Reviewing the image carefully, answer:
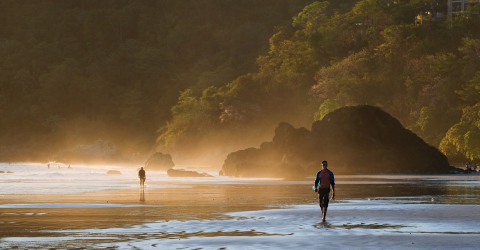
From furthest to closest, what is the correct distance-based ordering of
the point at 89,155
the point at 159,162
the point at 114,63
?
the point at 114,63 < the point at 89,155 < the point at 159,162

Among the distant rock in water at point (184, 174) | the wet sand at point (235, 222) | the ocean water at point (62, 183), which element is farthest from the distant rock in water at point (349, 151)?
the wet sand at point (235, 222)

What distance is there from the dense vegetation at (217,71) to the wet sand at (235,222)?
43941 mm

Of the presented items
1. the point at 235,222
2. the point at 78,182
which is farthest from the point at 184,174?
the point at 235,222

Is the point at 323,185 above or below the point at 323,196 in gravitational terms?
above

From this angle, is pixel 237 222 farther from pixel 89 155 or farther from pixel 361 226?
pixel 89 155

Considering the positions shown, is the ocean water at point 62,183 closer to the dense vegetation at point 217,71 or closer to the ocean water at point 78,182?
the ocean water at point 78,182

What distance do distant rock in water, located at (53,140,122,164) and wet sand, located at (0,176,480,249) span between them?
77625 mm

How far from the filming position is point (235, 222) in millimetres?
19234

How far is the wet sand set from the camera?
15.2 m

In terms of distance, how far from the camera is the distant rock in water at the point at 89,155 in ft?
347

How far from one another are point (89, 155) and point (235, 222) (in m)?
90.1

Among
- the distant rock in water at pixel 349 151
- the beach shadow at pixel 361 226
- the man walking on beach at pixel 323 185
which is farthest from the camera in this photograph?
the distant rock in water at pixel 349 151

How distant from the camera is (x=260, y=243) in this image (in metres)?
15.0

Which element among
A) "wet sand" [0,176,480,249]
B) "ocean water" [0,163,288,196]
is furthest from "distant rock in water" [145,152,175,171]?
"wet sand" [0,176,480,249]
